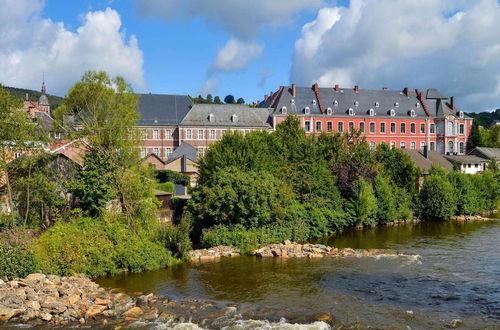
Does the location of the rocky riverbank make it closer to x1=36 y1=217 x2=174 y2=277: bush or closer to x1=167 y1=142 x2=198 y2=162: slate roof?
x1=36 y1=217 x2=174 y2=277: bush

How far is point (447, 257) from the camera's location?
26.3m

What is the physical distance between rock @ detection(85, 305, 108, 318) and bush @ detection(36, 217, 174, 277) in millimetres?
4850

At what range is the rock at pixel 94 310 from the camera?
17531 millimetres

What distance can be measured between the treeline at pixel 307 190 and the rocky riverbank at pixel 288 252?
89 centimetres

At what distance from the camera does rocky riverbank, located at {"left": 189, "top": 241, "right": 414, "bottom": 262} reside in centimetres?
2697

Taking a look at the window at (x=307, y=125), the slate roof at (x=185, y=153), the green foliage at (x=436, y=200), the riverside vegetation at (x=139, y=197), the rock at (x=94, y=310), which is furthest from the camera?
the window at (x=307, y=125)

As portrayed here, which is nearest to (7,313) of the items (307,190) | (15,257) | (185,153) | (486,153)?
(15,257)

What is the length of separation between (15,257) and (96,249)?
3.78 m

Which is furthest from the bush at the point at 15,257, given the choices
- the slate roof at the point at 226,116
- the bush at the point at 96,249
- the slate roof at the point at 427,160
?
the slate roof at the point at 226,116

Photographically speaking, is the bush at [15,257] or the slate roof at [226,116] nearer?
the bush at [15,257]

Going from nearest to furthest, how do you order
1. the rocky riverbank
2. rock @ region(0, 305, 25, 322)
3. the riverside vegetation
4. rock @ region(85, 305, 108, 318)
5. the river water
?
the river water → rock @ region(0, 305, 25, 322) → rock @ region(85, 305, 108, 318) → the riverside vegetation → the rocky riverbank

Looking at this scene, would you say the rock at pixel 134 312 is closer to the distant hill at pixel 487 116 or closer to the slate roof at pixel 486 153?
the slate roof at pixel 486 153

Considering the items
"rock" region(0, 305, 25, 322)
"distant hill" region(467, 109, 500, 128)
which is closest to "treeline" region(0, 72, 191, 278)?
"rock" region(0, 305, 25, 322)

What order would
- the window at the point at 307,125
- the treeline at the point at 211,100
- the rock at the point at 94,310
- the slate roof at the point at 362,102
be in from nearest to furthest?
the rock at the point at 94,310, the window at the point at 307,125, the slate roof at the point at 362,102, the treeline at the point at 211,100
